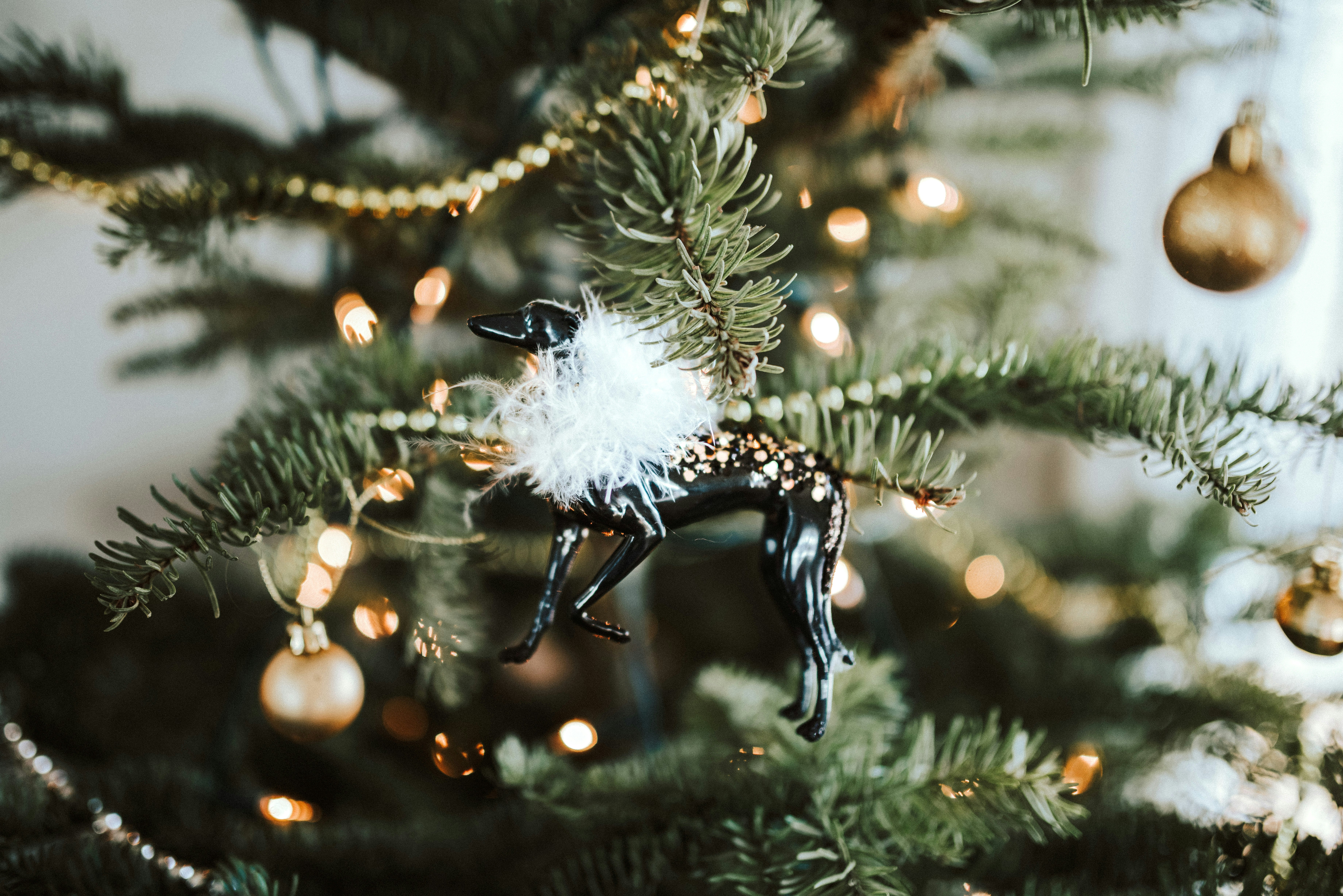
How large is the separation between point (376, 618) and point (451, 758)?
79 millimetres

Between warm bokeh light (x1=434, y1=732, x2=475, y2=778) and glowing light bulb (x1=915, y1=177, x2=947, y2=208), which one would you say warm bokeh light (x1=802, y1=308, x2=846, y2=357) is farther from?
warm bokeh light (x1=434, y1=732, x2=475, y2=778)

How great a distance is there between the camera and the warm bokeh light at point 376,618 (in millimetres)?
348

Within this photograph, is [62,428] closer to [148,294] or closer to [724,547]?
[148,294]

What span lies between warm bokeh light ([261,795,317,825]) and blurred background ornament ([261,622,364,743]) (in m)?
0.06

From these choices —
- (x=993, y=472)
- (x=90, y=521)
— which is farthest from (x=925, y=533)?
(x=90, y=521)

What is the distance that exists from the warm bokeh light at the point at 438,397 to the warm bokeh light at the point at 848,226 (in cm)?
29

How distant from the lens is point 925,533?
2.33 feet

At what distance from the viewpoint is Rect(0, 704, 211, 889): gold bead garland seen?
367 mm

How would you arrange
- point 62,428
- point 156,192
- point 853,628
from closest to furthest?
point 156,192, point 853,628, point 62,428

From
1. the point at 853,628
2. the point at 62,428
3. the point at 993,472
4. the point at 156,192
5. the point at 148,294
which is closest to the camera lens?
the point at 156,192

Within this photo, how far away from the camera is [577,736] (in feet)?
1.36

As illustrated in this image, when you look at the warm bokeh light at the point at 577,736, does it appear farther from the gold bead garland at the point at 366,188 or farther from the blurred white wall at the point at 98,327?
the blurred white wall at the point at 98,327

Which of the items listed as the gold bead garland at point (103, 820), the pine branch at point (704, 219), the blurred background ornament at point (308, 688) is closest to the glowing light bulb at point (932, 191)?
the pine branch at point (704, 219)

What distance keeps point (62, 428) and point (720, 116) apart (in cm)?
93
